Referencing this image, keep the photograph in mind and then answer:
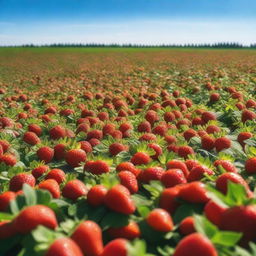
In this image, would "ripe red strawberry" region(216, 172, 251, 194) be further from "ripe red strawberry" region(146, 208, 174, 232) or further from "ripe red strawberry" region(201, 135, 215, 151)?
"ripe red strawberry" region(201, 135, 215, 151)

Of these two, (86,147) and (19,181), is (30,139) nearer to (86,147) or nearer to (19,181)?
(86,147)

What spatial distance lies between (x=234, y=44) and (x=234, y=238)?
103600 millimetres

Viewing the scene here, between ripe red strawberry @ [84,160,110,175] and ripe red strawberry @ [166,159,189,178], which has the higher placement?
ripe red strawberry @ [166,159,189,178]

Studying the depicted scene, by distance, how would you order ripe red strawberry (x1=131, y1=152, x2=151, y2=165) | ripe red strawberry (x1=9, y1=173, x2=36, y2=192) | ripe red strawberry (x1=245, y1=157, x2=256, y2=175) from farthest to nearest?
ripe red strawberry (x1=131, y1=152, x2=151, y2=165) → ripe red strawberry (x1=245, y1=157, x2=256, y2=175) → ripe red strawberry (x1=9, y1=173, x2=36, y2=192)

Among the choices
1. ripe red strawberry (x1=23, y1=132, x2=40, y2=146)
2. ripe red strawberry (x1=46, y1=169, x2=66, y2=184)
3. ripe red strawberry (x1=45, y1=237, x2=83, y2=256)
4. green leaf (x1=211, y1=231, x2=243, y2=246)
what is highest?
green leaf (x1=211, y1=231, x2=243, y2=246)

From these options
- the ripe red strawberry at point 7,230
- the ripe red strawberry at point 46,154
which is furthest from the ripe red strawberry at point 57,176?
the ripe red strawberry at point 46,154

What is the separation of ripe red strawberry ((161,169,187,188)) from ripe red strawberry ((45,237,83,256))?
45.9 inches

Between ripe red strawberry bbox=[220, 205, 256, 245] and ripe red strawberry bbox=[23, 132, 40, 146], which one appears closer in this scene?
ripe red strawberry bbox=[220, 205, 256, 245]

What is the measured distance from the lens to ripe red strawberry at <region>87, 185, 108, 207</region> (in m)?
2.96

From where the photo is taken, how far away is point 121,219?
9.05ft

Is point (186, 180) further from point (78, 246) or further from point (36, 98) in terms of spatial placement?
point (36, 98)

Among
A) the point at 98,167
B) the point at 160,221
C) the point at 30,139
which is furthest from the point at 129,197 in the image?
the point at 30,139

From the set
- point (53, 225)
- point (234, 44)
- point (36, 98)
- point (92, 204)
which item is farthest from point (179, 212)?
point (234, 44)

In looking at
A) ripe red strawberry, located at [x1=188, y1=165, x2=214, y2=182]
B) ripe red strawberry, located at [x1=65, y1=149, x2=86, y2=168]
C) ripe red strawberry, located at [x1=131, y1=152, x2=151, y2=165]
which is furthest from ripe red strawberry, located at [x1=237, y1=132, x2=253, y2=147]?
ripe red strawberry, located at [x1=65, y1=149, x2=86, y2=168]
